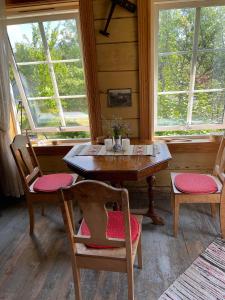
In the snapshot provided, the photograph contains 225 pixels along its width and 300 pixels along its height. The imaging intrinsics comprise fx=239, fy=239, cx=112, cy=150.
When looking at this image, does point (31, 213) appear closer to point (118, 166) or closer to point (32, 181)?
point (32, 181)

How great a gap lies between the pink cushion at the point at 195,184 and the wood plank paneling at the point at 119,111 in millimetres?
831

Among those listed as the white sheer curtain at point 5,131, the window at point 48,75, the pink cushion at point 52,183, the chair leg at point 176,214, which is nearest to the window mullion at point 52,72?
the window at point 48,75

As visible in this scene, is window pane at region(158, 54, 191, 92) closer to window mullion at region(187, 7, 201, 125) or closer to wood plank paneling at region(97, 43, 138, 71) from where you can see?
window mullion at region(187, 7, 201, 125)

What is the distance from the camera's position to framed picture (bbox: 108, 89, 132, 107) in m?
2.49

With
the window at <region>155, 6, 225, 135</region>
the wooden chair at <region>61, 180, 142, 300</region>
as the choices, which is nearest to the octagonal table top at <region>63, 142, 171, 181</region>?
the wooden chair at <region>61, 180, 142, 300</region>

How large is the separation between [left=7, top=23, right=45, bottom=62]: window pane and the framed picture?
906mm

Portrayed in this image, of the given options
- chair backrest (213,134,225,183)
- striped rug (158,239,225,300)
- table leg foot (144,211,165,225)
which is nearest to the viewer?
striped rug (158,239,225,300)

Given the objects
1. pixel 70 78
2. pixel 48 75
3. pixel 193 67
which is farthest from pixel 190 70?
pixel 48 75

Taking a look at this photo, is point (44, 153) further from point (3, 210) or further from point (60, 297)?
point (60, 297)

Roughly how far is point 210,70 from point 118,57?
3.27ft

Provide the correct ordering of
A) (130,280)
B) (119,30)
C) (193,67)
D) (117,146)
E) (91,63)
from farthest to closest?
1. (193,67)
2. (91,63)
3. (119,30)
4. (117,146)
5. (130,280)

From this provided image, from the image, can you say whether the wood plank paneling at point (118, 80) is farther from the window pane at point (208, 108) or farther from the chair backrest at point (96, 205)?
the chair backrest at point (96, 205)

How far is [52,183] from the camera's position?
2.20m

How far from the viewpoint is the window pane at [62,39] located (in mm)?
2502
